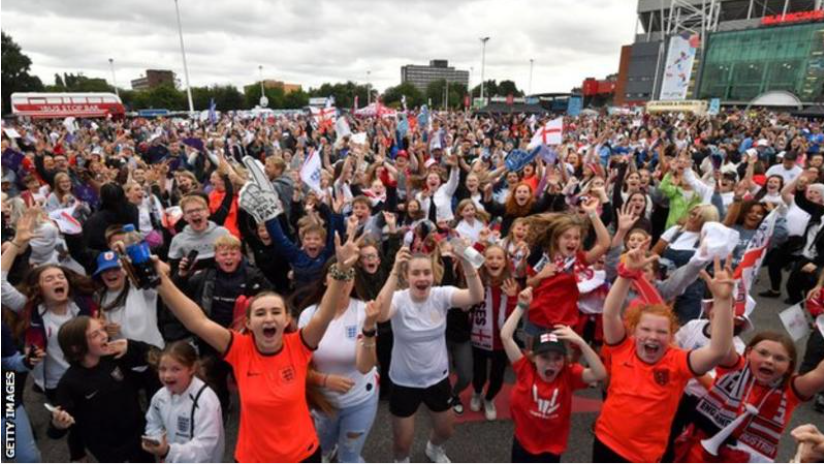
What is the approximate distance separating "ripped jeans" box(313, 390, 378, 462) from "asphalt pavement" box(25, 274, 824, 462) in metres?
0.71

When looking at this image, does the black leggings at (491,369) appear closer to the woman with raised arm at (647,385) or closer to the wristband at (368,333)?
the woman with raised arm at (647,385)

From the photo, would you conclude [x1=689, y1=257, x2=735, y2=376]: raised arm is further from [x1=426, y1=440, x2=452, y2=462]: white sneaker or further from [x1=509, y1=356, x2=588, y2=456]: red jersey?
[x1=426, y1=440, x2=452, y2=462]: white sneaker

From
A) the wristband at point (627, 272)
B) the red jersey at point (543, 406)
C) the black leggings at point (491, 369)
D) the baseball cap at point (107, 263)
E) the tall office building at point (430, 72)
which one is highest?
the tall office building at point (430, 72)

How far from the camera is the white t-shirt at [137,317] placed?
308 cm

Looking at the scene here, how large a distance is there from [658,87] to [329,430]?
3095 inches

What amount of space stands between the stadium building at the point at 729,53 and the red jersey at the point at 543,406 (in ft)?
143

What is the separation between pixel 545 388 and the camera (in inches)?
102

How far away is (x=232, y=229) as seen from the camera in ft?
16.6

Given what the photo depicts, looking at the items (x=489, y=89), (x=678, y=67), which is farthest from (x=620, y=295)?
(x=489, y=89)

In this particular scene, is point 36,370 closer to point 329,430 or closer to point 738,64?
point 329,430

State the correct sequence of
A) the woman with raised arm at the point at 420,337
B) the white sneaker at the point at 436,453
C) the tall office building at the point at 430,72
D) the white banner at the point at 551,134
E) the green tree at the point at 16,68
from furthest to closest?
the tall office building at the point at 430,72, the green tree at the point at 16,68, the white banner at the point at 551,134, the white sneaker at the point at 436,453, the woman with raised arm at the point at 420,337

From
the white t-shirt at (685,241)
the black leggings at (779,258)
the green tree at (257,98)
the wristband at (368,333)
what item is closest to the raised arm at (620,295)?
the wristband at (368,333)

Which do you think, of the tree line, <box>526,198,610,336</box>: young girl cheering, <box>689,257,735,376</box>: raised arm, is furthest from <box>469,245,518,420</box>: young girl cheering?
the tree line

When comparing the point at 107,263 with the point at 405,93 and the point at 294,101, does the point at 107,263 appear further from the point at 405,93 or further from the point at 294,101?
the point at 294,101
